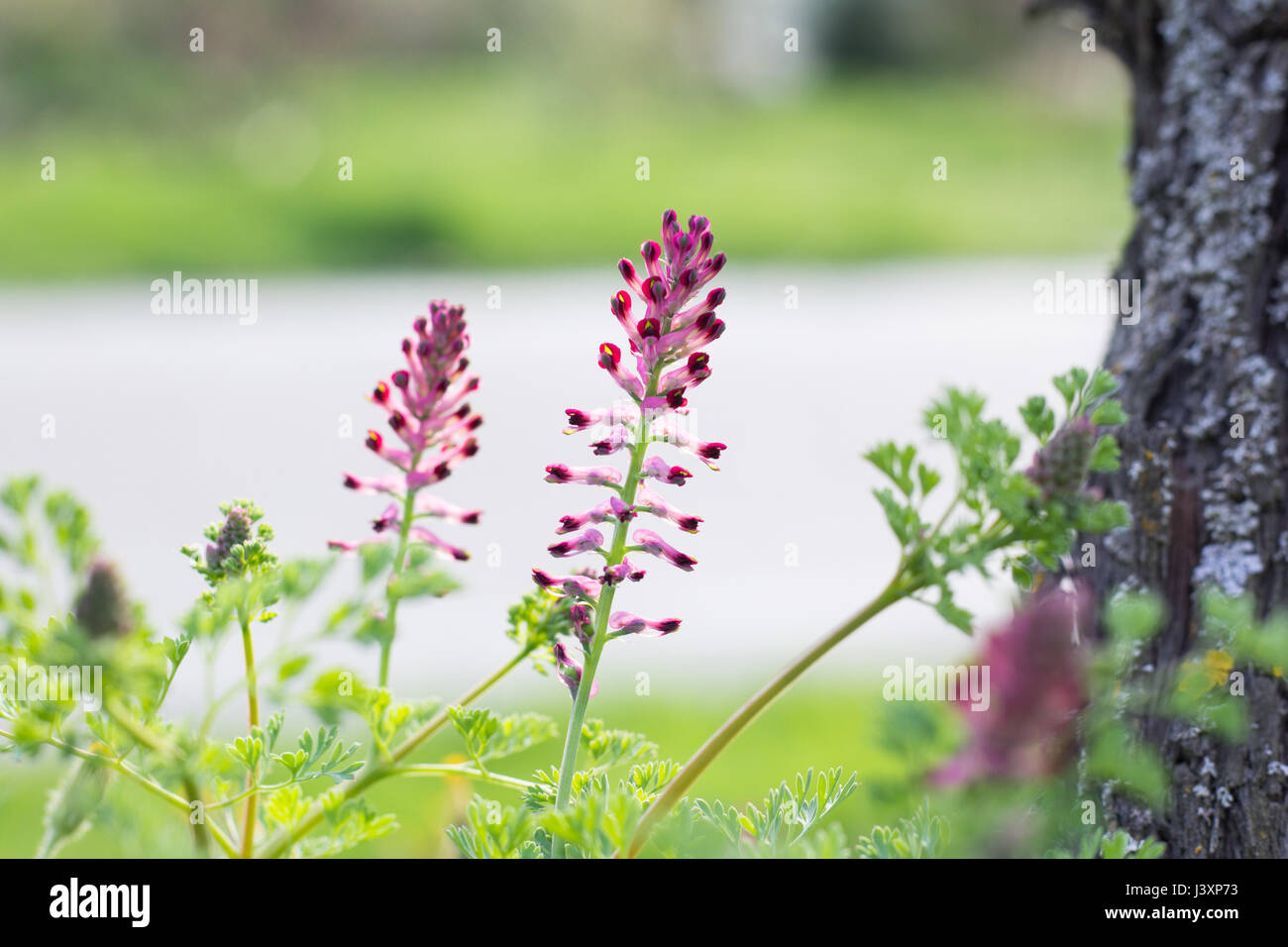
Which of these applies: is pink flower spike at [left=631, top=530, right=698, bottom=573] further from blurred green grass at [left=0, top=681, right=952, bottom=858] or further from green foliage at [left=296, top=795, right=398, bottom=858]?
blurred green grass at [left=0, top=681, right=952, bottom=858]

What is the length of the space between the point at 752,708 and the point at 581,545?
0.19 meters

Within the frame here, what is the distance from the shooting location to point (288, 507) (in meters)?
5.85

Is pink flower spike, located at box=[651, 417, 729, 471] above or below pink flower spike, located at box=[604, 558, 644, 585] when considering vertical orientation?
above

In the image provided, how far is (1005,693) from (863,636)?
406 centimetres

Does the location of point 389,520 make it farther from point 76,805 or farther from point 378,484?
point 76,805

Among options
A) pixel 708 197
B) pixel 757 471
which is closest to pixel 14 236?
pixel 708 197

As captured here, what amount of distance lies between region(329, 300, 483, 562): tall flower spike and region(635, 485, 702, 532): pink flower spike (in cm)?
22

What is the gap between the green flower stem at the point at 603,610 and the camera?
3.25 feet

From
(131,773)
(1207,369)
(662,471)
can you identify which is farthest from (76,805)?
(1207,369)

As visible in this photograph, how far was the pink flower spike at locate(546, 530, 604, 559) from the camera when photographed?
3.28ft

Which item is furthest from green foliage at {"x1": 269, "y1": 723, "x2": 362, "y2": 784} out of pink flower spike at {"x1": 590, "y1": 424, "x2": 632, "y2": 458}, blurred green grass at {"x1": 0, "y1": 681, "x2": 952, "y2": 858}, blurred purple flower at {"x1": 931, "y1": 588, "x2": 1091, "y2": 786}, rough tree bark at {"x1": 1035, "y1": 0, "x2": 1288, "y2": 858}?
blurred green grass at {"x1": 0, "y1": 681, "x2": 952, "y2": 858}

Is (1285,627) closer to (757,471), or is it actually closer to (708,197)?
(757,471)

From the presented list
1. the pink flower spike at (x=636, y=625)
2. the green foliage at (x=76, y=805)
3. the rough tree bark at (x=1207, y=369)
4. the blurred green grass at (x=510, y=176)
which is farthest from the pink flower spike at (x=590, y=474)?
the blurred green grass at (x=510, y=176)

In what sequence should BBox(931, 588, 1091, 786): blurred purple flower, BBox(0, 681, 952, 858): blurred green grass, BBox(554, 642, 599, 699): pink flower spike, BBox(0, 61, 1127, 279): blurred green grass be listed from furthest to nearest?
BBox(0, 61, 1127, 279): blurred green grass < BBox(0, 681, 952, 858): blurred green grass < BBox(554, 642, 599, 699): pink flower spike < BBox(931, 588, 1091, 786): blurred purple flower
